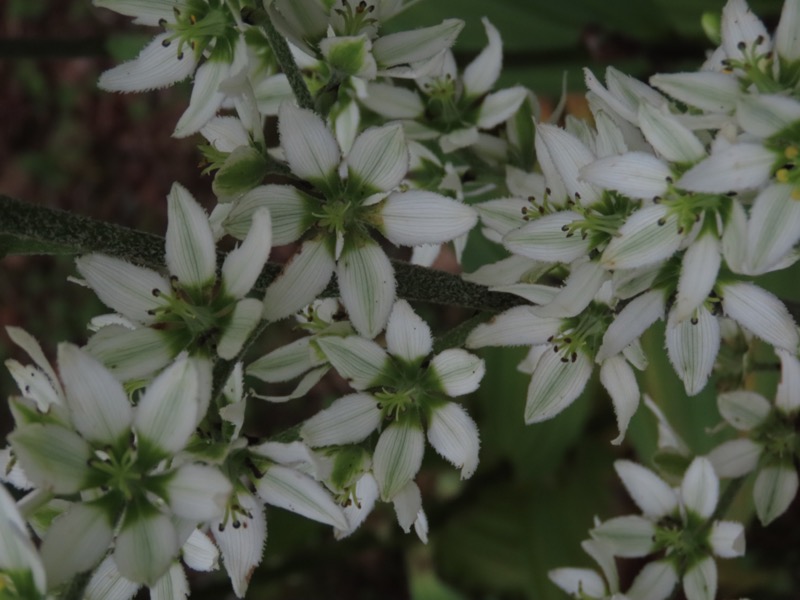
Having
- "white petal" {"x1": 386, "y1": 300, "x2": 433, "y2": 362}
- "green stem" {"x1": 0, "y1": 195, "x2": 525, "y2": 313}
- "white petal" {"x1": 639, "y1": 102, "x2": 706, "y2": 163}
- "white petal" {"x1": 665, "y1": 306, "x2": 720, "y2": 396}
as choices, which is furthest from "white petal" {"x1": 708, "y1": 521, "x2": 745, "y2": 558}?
"white petal" {"x1": 639, "y1": 102, "x2": 706, "y2": 163}

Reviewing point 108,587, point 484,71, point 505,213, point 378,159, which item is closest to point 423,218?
point 378,159

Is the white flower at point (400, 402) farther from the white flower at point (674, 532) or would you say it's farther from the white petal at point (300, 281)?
the white flower at point (674, 532)

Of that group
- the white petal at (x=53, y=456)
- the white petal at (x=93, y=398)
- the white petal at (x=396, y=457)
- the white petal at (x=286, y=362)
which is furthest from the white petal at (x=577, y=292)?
the white petal at (x=53, y=456)

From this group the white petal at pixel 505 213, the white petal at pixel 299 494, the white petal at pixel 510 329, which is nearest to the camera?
the white petal at pixel 299 494

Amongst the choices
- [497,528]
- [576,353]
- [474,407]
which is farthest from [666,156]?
[497,528]

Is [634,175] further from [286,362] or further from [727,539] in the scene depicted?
[727,539]

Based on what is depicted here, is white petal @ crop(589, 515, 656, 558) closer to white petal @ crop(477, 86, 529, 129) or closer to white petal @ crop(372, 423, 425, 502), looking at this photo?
white petal @ crop(372, 423, 425, 502)
